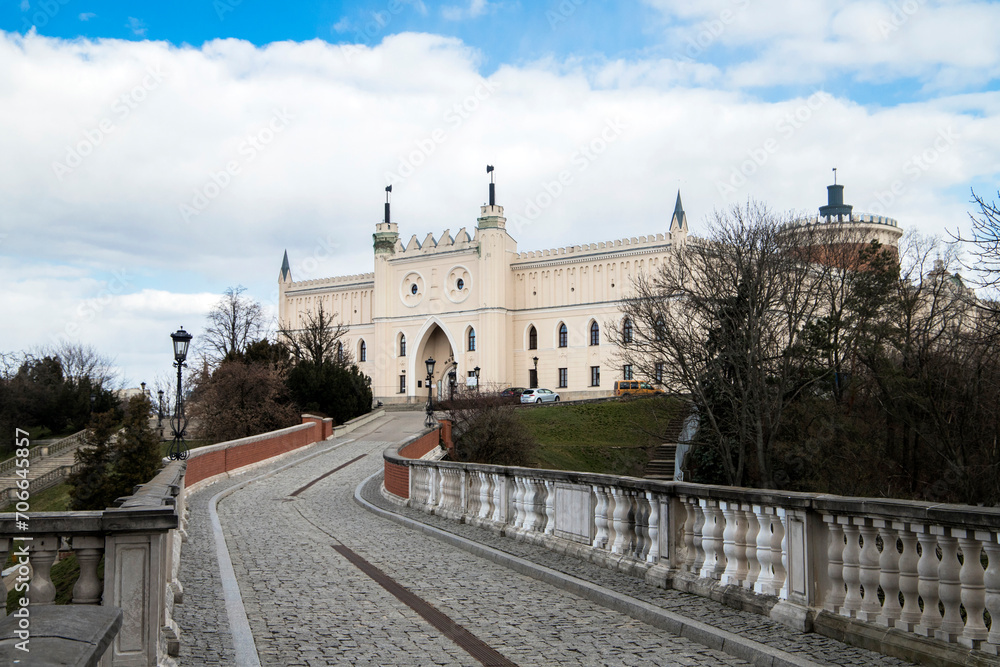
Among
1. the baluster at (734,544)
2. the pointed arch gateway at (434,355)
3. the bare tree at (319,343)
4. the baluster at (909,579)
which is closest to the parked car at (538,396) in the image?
the bare tree at (319,343)

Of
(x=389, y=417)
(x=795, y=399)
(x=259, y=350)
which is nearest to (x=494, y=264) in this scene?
(x=389, y=417)

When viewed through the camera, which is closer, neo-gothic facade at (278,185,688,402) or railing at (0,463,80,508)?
railing at (0,463,80,508)

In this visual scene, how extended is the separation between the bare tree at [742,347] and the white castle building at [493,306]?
26.7 meters

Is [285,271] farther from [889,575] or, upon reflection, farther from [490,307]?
[889,575]

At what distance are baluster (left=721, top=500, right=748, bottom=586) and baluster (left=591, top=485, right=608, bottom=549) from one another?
2201mm

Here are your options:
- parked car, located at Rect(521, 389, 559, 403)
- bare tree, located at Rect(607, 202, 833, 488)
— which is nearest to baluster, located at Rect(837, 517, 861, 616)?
bare tree, located at Rect(607, 202, 833, 488)

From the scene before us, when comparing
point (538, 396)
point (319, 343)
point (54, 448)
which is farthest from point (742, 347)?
point (54, 448)

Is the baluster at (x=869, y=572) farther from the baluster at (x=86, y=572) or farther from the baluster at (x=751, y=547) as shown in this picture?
the baluster at (x=86, y=572)

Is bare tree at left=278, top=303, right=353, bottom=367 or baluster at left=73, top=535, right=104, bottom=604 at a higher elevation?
bare tree at left=278, top=303, right=353, bottom=367

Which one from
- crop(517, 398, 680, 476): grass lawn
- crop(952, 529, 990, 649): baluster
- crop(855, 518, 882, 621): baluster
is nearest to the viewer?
crop(952, 529, 990, 649): baluster

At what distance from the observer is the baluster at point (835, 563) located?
6.00 meters

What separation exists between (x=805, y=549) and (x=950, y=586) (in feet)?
4.05

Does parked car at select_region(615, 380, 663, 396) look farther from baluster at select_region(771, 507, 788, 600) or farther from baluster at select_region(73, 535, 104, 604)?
baluster at select_region(73, 535, 104, 604)

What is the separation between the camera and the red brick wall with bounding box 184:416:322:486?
72.7 feet
